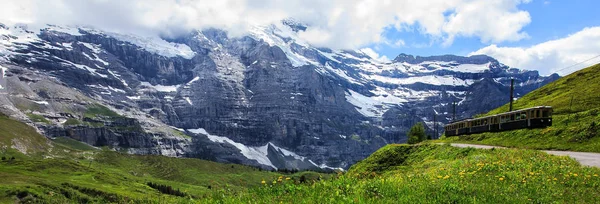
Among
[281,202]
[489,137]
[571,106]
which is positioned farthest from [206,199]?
[571,106]

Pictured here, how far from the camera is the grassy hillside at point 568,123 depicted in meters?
38.7

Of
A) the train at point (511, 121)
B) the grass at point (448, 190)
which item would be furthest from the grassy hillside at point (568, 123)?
the grass at point (448, 190)

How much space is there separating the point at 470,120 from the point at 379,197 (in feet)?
264

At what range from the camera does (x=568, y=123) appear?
5288 centimetres

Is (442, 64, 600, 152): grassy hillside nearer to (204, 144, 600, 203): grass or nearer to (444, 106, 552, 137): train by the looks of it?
(444, 106, 552, 137): train

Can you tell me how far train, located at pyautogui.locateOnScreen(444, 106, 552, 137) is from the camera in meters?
59.6

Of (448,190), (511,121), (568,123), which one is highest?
(511,121)

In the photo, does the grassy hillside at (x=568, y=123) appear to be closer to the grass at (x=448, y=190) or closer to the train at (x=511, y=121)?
the train at (x=511, y=121)

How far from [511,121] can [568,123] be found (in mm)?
14256

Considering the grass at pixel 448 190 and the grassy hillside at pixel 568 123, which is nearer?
the grass at pixel 448 190

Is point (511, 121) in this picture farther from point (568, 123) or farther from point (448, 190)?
point (448, 190)

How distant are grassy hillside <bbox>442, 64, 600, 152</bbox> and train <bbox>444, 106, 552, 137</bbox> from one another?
2115mm

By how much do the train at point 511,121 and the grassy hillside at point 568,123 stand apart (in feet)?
6.94

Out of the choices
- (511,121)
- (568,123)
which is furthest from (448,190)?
(511,121)
